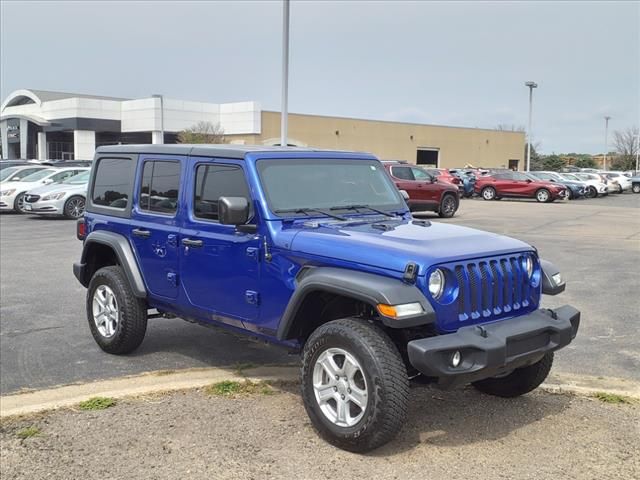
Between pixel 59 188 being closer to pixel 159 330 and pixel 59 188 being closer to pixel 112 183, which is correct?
pixel 159 330

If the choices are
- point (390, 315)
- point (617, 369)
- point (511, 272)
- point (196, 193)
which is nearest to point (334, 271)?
point (390, 315)

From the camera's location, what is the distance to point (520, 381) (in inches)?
192

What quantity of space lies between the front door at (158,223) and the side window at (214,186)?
249 millimetres

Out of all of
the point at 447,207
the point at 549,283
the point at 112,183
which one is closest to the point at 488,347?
the point at 549,283

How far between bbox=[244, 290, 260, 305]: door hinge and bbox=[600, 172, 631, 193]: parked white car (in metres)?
43.0

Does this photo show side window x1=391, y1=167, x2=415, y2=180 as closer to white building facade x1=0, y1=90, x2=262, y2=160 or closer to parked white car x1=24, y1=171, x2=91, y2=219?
parked white car x1=24, y1=171, x2=91, y2=219

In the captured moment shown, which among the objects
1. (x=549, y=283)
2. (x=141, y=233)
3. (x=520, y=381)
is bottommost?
(x=520, y=381)

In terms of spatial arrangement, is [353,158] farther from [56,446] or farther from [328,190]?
[56,446]

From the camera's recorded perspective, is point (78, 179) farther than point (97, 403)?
Yes

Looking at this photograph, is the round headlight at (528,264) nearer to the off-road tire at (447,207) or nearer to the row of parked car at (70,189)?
the row of parked car at (70,189)

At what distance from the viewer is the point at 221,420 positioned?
462 cm

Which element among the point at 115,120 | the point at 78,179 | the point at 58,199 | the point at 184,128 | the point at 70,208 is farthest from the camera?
the point at 115,120

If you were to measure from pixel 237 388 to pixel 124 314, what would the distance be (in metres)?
1.46

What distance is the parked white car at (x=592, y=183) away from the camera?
3891 centimetres
